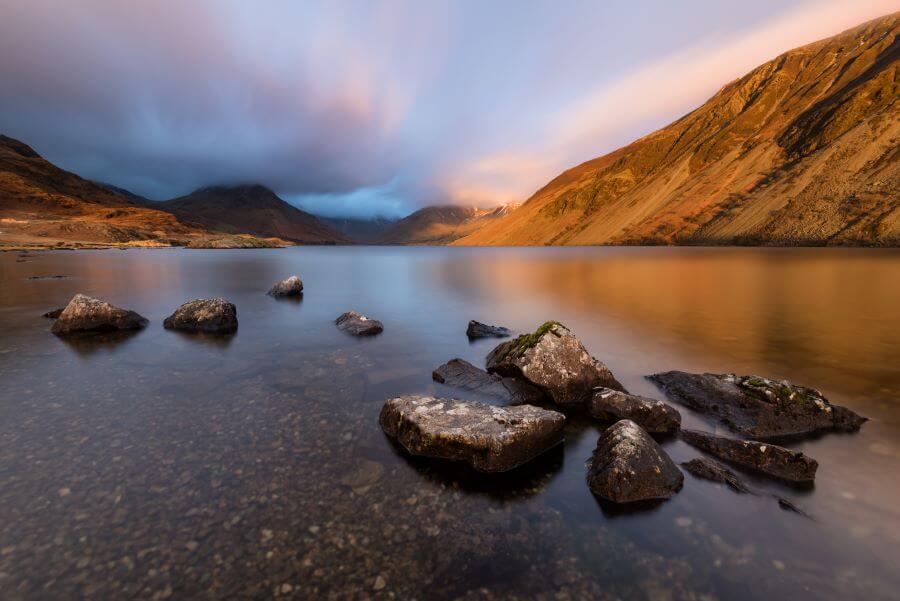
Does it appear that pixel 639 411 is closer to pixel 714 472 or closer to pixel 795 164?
pixel 714 472

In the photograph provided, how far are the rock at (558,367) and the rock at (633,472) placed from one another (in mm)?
2861

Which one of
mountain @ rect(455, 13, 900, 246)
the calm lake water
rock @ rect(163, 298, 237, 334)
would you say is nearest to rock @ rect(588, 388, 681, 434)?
the calm lake water

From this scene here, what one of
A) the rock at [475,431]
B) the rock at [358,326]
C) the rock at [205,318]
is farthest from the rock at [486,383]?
the rock at [205,318]

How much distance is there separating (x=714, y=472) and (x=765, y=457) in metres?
1.08

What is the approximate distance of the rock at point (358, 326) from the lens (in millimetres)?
16734

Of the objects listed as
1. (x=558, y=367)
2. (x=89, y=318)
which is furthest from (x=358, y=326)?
(x=89, y=318)

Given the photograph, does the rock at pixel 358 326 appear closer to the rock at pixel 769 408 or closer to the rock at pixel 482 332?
the rock at pixel 482 332

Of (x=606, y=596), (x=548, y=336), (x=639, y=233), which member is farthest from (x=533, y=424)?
(x=639, y=233)

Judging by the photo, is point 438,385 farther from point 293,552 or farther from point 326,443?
point 293,552

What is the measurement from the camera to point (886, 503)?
5.96 meters

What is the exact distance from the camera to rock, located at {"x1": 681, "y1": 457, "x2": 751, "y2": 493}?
6.46 m

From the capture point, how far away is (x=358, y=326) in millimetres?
17078

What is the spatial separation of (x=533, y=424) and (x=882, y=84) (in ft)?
654

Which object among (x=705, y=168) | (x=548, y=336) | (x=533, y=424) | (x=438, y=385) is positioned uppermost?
(x=705, y=168)
